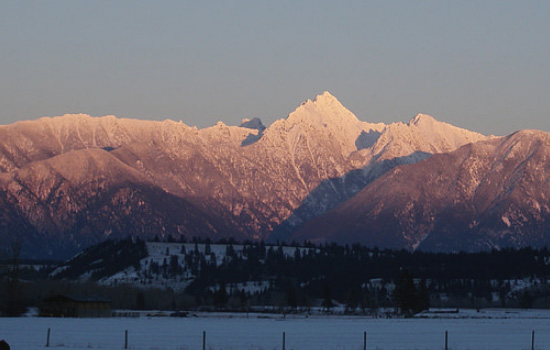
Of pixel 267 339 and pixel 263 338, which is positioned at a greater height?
pixel 263 338

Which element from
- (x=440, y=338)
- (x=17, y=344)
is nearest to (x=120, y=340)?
(x=17, y=344)

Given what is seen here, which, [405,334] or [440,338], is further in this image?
[405,334]

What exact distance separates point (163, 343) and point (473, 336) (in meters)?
42.3

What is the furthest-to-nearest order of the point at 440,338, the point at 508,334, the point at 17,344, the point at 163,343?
the point at 508,334, the point at 440,338, the point at 163,343, the point at 17,344

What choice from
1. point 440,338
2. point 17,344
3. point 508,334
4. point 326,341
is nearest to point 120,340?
point 17,344

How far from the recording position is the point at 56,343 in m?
124

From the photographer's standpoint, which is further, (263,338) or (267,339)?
(263,338)

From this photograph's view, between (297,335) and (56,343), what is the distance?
126 feet

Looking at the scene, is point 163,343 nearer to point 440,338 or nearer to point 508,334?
point 440,338

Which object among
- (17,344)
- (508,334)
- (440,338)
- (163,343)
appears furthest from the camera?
(508,334)

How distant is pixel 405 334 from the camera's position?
515ft

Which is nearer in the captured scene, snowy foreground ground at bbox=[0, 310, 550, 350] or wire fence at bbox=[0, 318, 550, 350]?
wire fence at bbox=[0, 318, 550, 350]

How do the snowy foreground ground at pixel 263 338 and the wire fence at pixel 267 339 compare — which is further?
the snowy foreground ground at pixel 263 338

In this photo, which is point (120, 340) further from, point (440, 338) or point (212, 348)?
point (440, 338)
